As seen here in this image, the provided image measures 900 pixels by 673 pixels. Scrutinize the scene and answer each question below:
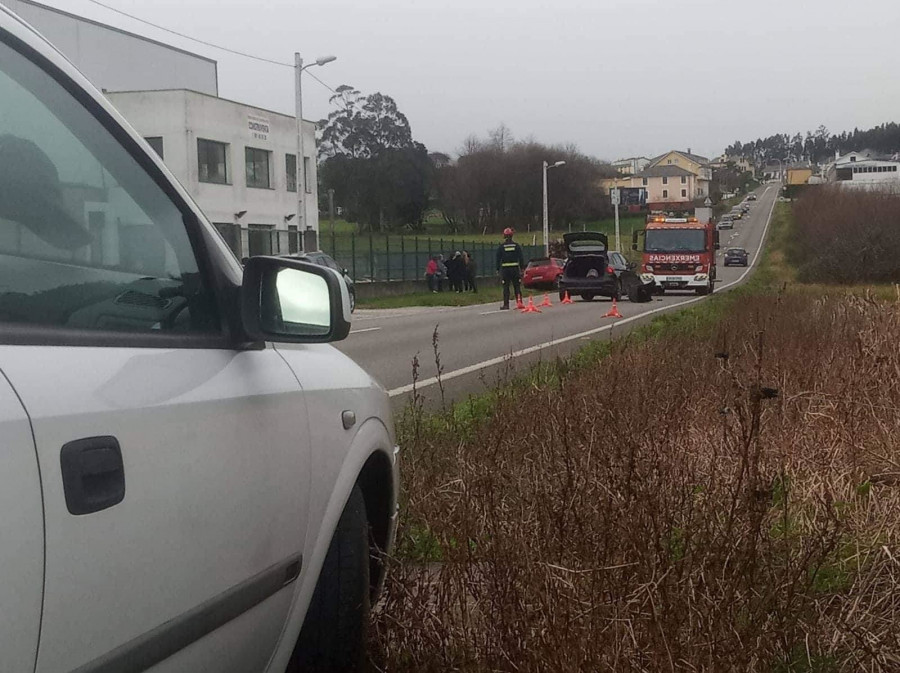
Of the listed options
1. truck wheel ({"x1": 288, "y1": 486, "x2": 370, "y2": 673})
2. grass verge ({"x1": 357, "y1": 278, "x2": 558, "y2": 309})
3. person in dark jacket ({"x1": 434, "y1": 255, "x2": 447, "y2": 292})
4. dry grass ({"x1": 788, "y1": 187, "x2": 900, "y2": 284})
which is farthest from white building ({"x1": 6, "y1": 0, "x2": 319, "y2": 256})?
truck wheel ({"x1": 288, "y1": 486, "x2": 370, "y2": 673})

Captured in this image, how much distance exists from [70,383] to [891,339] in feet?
21.4

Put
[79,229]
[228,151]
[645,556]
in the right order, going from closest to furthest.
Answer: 1. [79,229]
2. [645,556]
3. [228,151]

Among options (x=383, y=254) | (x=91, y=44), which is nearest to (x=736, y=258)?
(x=383, y=254)

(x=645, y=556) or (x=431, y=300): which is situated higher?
(x=645, y=556)

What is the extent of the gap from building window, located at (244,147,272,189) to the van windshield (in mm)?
18647

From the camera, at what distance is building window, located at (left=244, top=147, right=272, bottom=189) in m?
48.3

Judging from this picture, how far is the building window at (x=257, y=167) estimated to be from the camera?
158 ft

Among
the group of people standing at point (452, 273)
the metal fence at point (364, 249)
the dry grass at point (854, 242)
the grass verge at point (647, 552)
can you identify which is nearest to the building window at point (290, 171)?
the metal fence at point (364, 249)

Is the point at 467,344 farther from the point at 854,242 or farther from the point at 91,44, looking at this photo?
the point at 854,242

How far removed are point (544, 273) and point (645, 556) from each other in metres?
40.1

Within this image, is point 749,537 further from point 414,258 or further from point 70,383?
point 414,258

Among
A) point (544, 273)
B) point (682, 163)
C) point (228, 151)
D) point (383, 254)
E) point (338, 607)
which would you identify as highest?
point (682, 163)

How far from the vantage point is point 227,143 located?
46.2 meters

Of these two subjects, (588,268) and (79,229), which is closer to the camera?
(79,229)
